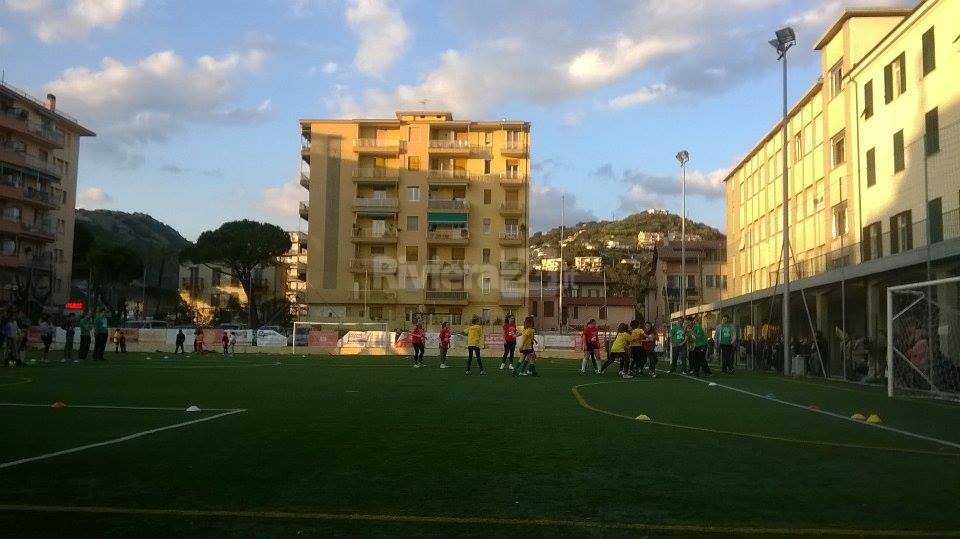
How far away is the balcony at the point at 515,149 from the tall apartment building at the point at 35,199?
3976cm

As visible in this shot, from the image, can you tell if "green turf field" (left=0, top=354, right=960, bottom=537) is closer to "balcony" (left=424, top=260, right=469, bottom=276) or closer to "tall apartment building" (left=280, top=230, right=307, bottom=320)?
"balcony" (left=424, top=260, right=469, bottom=276)

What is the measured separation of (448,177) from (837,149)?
38398mm

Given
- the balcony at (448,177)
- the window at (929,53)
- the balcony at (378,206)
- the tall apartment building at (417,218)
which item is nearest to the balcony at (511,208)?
the tall apartment building at (417,218)

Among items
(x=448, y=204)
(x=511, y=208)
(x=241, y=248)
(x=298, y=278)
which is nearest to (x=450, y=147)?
(x=448, y=204)

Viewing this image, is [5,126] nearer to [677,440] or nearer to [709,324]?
[709,324]

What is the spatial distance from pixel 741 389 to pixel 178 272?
3862 inches

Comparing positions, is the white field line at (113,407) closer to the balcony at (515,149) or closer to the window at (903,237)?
the window at (903,237)

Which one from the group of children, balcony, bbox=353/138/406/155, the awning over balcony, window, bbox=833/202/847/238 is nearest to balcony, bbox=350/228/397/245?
the awning over balcony

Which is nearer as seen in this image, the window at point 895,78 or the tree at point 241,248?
the window at point 895,78

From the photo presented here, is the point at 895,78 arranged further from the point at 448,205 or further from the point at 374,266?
the point at 374,266

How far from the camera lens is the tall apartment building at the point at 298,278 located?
80.2 metres

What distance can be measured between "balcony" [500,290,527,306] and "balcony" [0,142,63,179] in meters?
40.8

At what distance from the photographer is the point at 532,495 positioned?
6023 mm

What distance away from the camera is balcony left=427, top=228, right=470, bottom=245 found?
7056 centimetres
